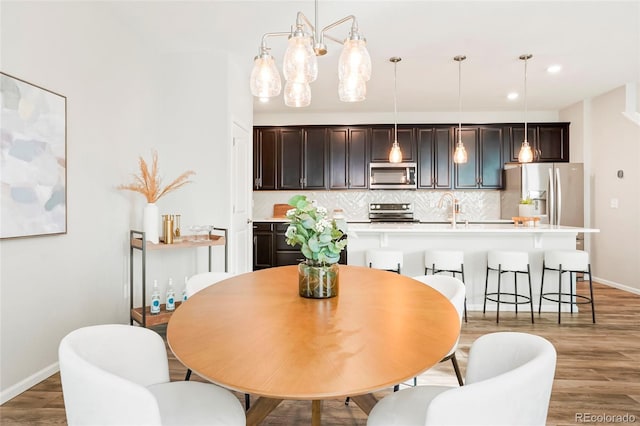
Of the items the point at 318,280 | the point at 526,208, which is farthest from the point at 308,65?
the point at 526,208

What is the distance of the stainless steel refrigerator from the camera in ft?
17.5

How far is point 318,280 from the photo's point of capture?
62.6 inches

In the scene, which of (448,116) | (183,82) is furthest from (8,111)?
(448,116)

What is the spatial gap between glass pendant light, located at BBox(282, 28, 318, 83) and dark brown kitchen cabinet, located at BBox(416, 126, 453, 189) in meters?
4.70

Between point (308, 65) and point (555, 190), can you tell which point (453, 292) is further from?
point (555, 190)

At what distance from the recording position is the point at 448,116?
6.25 m

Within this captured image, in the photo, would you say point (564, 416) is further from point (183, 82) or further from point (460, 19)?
point (183, 82)

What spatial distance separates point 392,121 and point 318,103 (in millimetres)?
1364

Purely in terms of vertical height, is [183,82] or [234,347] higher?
[183,82]

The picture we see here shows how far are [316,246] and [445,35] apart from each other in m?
2.77

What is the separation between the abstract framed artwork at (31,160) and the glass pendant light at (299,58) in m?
1.72

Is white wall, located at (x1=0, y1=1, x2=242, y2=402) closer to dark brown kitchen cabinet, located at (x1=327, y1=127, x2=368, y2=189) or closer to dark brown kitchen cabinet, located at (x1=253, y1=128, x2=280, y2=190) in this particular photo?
dark brown kitchen cabinet, located at (x1=253, y1=128, x2=280, y2=190)

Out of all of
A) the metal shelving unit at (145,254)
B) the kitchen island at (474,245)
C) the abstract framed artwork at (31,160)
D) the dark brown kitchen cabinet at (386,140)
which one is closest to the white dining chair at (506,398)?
the abstract framed artwork at (31,160)

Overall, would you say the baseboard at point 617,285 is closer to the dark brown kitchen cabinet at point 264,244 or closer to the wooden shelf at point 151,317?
the dark brown kitchen cabinet at point 264,244
